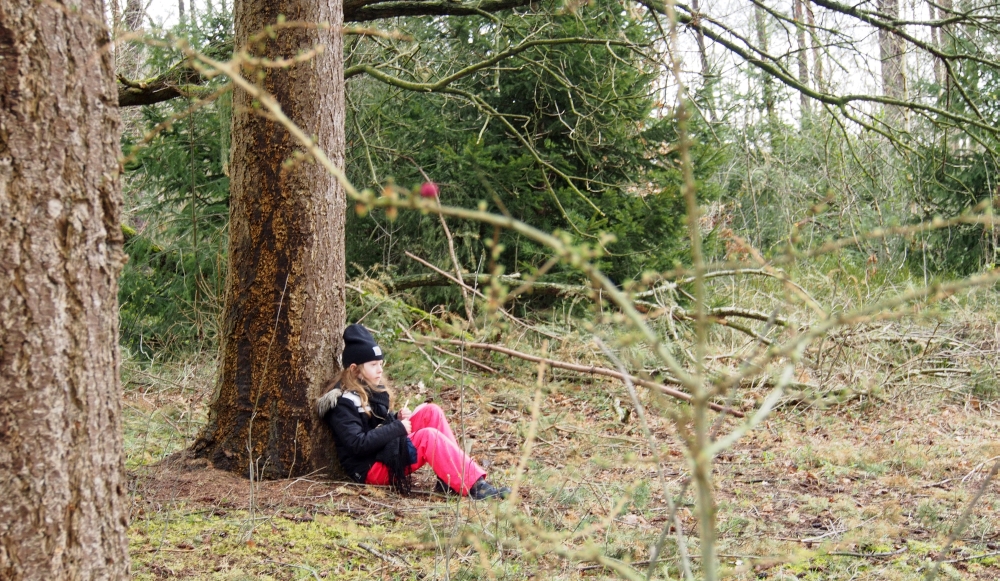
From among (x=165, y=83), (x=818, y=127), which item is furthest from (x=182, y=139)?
(x=818, y=127)

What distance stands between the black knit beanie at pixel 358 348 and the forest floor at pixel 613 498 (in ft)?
2.28

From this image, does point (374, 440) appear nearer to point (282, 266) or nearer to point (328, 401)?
point (328, 401)

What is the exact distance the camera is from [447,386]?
289 inches

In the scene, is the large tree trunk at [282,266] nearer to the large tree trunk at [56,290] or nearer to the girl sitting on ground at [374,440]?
the girl sitting on ground at [374,440]

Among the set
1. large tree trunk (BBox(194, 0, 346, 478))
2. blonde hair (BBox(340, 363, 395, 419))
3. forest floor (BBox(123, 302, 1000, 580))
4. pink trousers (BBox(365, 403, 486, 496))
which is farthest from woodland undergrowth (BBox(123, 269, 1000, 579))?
blonde hair (BBox(340, 363, 395, 419))

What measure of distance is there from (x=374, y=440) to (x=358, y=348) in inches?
20.0

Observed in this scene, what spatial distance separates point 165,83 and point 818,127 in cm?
1040

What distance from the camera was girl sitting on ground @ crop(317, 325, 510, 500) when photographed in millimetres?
4441

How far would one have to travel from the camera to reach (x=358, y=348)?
176 inches

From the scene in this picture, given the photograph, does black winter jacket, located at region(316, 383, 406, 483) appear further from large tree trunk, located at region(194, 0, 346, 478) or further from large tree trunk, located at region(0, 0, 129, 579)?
large tree trunk, located at region(0, 0, 129, 579)

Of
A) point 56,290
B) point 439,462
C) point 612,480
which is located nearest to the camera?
point 56,290

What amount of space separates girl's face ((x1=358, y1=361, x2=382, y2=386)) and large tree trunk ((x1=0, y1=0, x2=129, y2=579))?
7.34 ft

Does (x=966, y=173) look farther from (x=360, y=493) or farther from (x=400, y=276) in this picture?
(x=360, y=493)

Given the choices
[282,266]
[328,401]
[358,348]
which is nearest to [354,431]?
[328,401]
